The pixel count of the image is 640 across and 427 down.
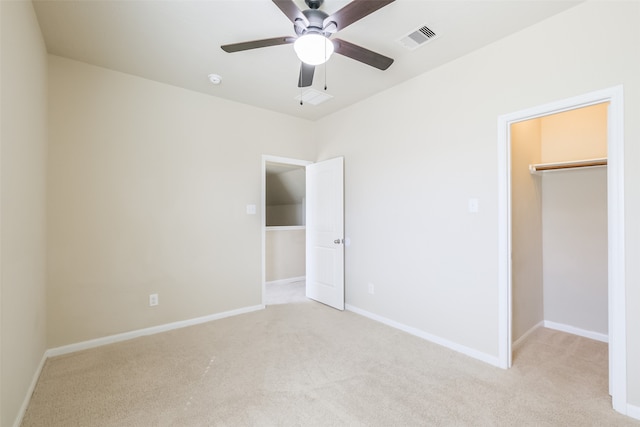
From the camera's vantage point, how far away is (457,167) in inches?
110

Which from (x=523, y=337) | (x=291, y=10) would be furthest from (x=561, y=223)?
(x=291, y=10)

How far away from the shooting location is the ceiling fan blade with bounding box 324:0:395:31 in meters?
1.62

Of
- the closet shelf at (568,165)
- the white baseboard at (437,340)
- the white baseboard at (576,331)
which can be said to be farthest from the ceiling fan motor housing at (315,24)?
the white baseboard at (576,331)

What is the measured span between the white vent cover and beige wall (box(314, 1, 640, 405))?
45 centimetres

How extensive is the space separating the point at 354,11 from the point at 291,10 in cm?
37

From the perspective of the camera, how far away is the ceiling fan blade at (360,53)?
2.00 metres

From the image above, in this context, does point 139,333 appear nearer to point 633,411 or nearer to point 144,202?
point 144,202

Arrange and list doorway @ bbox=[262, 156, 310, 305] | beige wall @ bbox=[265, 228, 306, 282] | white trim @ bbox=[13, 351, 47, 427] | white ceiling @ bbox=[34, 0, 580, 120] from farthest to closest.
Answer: beige wall @ bbox=[265, 228, 306, 282]
doorway @ bbox=[262, 156, 310, 305]
white ceiling @ bbox=[34, 0, 580, 120]
white trim @ bbox=[13, 351, 47, 427]

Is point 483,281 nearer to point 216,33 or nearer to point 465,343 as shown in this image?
Answer: point 465,343

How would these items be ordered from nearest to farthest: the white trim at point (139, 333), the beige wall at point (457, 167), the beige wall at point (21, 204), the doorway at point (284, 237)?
the beige wall at point (21, 204) → the beige wall at point (457, 167) → the white trim at point (139, 333) → the doorway at point (284, 237)

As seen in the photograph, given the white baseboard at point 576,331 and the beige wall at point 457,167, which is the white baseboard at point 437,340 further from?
the white baseboard at point 576,331

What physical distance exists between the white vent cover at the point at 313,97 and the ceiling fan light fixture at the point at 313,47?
1.55 metres

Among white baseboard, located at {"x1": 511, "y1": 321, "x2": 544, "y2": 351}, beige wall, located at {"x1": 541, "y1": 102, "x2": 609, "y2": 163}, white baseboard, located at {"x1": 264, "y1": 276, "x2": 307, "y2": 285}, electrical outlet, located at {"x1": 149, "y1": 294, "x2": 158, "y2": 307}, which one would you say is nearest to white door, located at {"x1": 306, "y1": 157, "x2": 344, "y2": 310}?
white baseboard, located at {"x1": 264, "y1": 276, "x2": 307, "y2": 285}

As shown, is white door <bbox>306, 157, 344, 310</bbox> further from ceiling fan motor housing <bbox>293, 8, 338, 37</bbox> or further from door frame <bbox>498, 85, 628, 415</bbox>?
door frame <bbox>498, 85, 628, 415</bbox>
